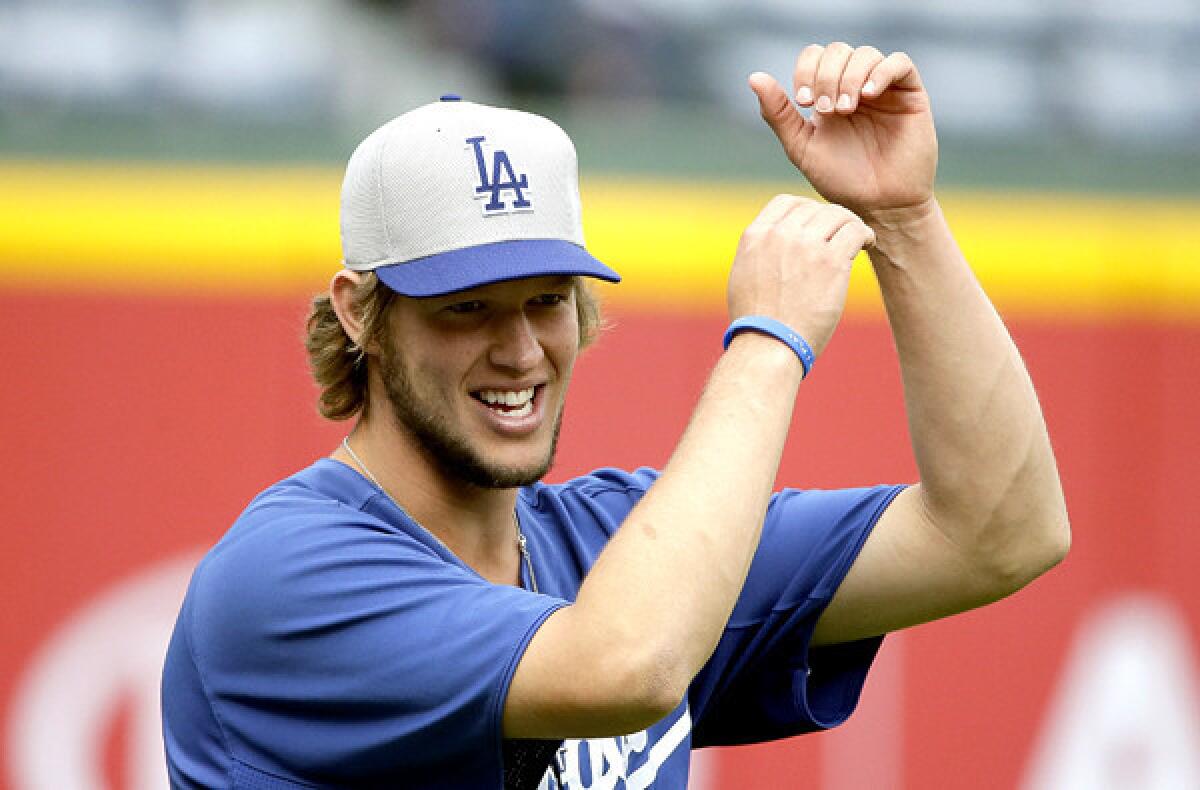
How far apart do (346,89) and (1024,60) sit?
310 centimetres

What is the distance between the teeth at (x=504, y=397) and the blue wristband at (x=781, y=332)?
32 cm

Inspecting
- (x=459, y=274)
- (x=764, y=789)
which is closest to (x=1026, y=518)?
(x=459, y=274)

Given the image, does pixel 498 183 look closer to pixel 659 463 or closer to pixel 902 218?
pixel 902 218

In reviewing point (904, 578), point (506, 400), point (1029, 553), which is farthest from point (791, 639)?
point (506, 400)

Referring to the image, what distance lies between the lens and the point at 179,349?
5.31 m

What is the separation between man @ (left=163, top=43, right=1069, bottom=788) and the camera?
200 cm

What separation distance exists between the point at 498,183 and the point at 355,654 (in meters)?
0.66

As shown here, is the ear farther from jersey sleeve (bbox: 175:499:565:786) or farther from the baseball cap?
jersey sleeve (bbox: 175:499:565:786)

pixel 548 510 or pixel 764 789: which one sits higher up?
pixel 548 510

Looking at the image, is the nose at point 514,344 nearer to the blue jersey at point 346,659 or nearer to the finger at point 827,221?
the blue jersey at point 346,659

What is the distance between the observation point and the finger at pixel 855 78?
236 cm

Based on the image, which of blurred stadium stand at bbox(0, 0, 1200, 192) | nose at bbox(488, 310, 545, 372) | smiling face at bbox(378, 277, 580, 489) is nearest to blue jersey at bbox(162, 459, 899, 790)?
smiling face at bbox(378, 277, 580, 489)

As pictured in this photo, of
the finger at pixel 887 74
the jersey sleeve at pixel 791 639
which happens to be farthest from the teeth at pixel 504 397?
the finger at pixel 887 74

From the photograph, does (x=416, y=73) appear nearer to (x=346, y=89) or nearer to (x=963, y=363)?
(x=346, y=89)
